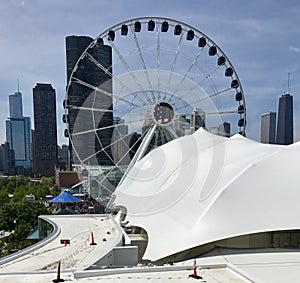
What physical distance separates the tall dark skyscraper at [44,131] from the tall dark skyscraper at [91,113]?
8456 cm

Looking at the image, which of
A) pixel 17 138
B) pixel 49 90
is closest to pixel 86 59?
pixel 49 90

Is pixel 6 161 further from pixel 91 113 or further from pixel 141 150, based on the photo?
pixel 141 150

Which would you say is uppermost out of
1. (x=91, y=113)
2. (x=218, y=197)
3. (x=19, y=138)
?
(x=91, y=113)

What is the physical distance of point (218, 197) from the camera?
10906 millimetres

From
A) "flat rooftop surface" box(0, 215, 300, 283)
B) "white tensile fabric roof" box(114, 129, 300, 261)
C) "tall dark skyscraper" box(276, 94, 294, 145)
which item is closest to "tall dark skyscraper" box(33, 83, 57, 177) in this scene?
"tall dark skyscraper" box(276, 94, 294, 145)

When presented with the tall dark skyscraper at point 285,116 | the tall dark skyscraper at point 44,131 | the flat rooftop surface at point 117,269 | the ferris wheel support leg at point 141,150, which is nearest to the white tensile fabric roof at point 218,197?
the flat rooftop surface at point 117,269

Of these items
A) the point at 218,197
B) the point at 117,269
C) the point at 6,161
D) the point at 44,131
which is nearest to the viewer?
the point at 117,269

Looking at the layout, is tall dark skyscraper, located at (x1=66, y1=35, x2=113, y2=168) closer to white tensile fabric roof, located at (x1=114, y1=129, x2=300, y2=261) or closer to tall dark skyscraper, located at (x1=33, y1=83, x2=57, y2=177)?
white tensile fabric roof, located at (x1=114, y1=129, x2=300, y2=261)

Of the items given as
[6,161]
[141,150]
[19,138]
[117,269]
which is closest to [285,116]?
[141,150]

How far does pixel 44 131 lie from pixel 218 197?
105 m

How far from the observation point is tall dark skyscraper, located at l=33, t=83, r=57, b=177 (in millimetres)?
100125

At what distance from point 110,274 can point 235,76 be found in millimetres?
18040

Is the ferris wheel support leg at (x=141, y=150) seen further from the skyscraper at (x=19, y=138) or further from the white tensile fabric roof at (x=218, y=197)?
the skyscraper at (x=19, y=138)

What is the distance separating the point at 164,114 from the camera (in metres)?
19.4
